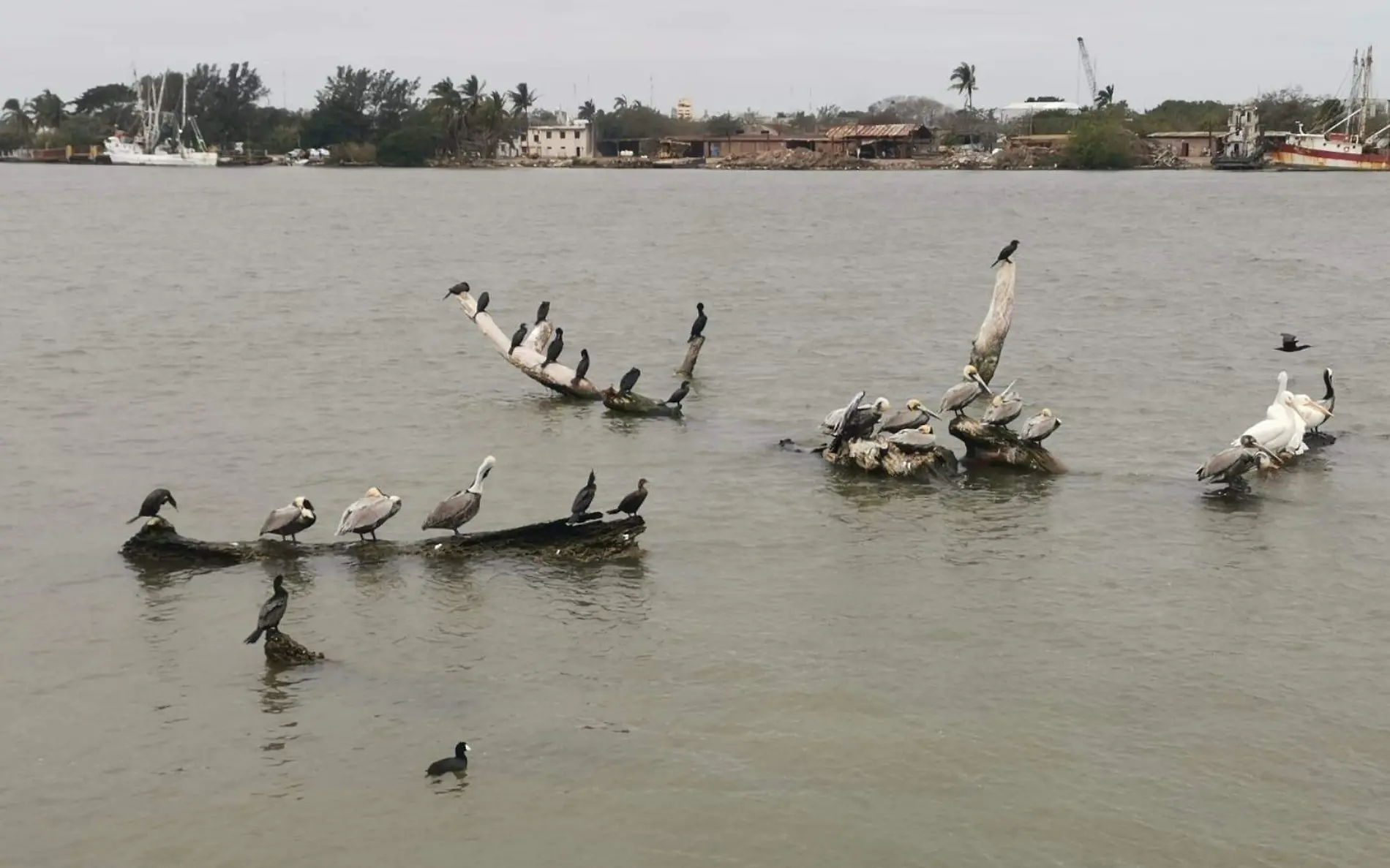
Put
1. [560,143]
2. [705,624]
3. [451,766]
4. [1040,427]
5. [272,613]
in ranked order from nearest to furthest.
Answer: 1. [451,766]
2. [272,613]
3. [705,624]
4. [1040,427]
5. [560,143]

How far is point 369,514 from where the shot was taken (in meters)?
15.2

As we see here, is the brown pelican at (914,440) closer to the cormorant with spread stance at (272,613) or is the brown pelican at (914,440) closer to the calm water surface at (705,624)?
the calm water surface at (705,624)

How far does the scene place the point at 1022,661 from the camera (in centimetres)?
1288

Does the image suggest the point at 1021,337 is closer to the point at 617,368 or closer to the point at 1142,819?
the point at 617,368

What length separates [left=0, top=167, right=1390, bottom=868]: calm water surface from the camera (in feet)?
33.7

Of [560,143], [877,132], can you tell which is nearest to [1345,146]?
[877,132]

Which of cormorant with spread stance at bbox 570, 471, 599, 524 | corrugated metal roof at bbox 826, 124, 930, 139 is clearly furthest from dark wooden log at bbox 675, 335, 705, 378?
corrugated metal roof at bbox 826, 124, 930, 139

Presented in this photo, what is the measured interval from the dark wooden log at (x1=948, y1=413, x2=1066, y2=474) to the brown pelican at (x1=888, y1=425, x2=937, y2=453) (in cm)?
53

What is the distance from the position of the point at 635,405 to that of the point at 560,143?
152650 mm

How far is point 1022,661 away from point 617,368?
16.2m

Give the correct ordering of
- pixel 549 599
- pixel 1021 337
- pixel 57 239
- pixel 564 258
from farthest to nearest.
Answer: pixel 57 239, pixel 564 258, pixel 1021 337, pixel 549 599

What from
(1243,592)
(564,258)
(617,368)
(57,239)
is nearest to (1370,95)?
(564,258)

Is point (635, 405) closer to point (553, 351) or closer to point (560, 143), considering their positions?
point (553, 351)

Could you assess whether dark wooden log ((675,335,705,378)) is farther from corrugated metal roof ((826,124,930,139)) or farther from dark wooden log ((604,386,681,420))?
corrugated metal roof ((826,124,930,139))
